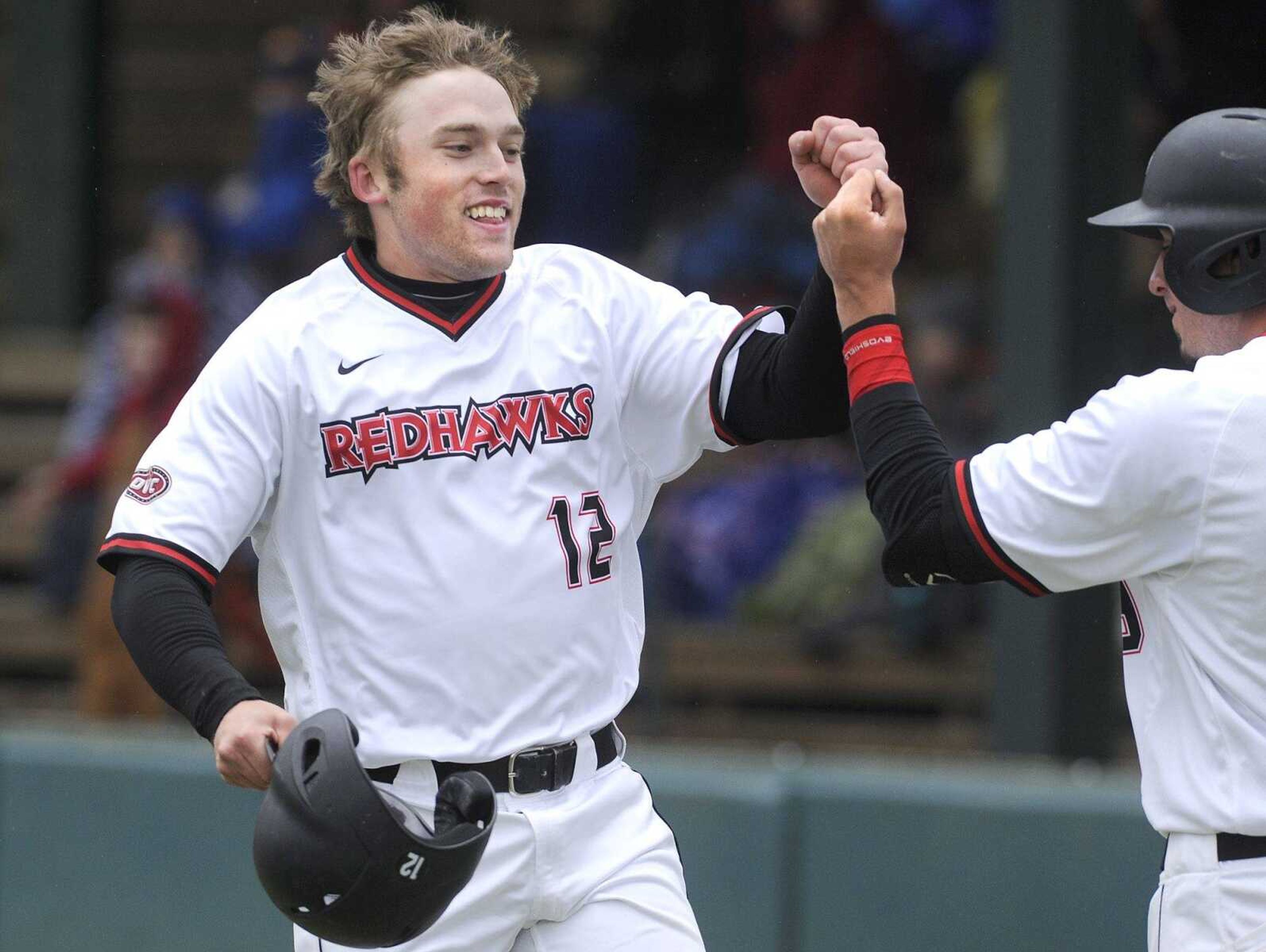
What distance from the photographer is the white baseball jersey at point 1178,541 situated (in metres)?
2.59

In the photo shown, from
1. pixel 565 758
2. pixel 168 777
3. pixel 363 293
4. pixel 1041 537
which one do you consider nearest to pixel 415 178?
pixel 363 293

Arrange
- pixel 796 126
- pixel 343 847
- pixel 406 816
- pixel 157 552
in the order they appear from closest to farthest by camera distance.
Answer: pixel 343 847 → pixel 406 816 → pixel 157 552 → pixel 796 126

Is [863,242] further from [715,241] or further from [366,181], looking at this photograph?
[715,241]

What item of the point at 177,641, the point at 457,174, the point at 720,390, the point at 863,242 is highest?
the point at 457,174

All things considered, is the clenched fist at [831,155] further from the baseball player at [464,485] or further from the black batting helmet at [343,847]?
the black batting helmet at [343,847]

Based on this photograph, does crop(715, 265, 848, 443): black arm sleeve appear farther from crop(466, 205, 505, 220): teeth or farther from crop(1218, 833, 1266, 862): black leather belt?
crop(1218, 833, 1266, 862): black leather belt

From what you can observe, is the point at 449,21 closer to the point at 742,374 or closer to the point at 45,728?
the point at 742,374

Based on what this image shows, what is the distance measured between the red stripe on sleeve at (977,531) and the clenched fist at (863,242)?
0.29 metres

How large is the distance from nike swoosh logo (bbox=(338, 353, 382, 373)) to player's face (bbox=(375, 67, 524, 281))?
0.20 meters

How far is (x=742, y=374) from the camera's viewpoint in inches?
123

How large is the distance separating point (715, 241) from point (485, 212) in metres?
4.43

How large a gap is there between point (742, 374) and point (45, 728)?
441 centimetres

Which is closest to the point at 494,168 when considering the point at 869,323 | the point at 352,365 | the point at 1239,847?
the point at 352,365

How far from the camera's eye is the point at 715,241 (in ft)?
24.3
